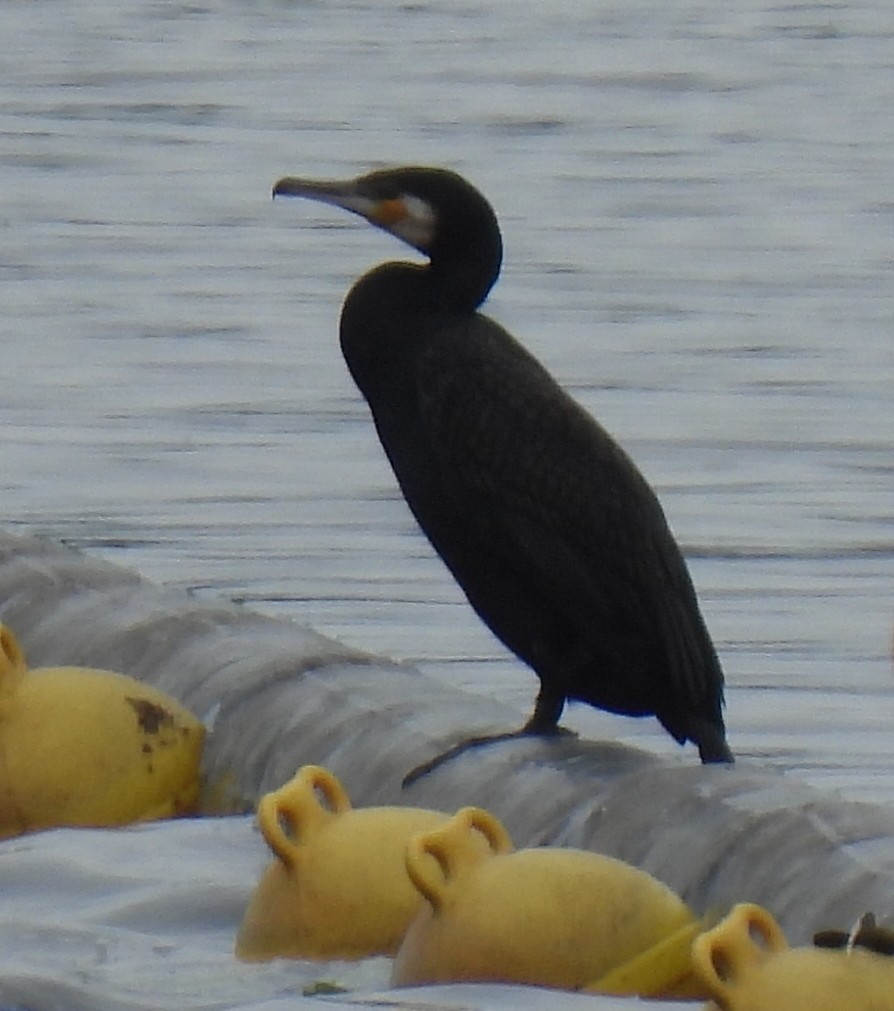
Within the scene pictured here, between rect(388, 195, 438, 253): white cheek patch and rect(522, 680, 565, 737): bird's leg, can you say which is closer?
rect(522, 680, 565, 737): bird's leg

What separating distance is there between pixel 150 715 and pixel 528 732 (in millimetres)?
457

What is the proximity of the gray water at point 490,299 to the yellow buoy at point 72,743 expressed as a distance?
53.6 inches

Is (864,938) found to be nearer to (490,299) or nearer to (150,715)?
(150,715)

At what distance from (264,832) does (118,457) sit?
466 centimetres

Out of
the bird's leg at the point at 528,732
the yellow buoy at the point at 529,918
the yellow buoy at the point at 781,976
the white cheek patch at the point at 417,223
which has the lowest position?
the bird's leg at the point at 528,732

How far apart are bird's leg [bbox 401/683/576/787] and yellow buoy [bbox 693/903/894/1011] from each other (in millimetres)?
1099

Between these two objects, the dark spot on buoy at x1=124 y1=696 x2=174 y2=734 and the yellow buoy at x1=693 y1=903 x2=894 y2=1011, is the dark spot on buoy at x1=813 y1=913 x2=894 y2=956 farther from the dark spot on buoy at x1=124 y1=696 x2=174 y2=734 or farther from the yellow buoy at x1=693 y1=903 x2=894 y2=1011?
the dark spot on buoy at x1=124 y1=696 x2=174 y2=734

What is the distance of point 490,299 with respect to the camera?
10.4 metres

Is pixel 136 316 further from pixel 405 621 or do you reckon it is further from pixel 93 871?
pixel 93 871

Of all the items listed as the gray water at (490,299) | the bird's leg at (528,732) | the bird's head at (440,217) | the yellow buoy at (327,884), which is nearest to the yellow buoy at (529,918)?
the yellow buoy at (327,884)

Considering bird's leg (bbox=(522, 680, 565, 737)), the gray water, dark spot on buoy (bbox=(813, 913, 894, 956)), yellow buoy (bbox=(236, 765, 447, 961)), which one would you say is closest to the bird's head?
bird's leg (bbox=(522, 680, 565, 737))

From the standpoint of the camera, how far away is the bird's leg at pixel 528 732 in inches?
162

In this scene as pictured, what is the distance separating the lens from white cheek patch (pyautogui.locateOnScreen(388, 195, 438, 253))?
4391 mm

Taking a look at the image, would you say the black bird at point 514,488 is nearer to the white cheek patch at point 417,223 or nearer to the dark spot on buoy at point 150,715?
the white cheek patch at point 417,223
